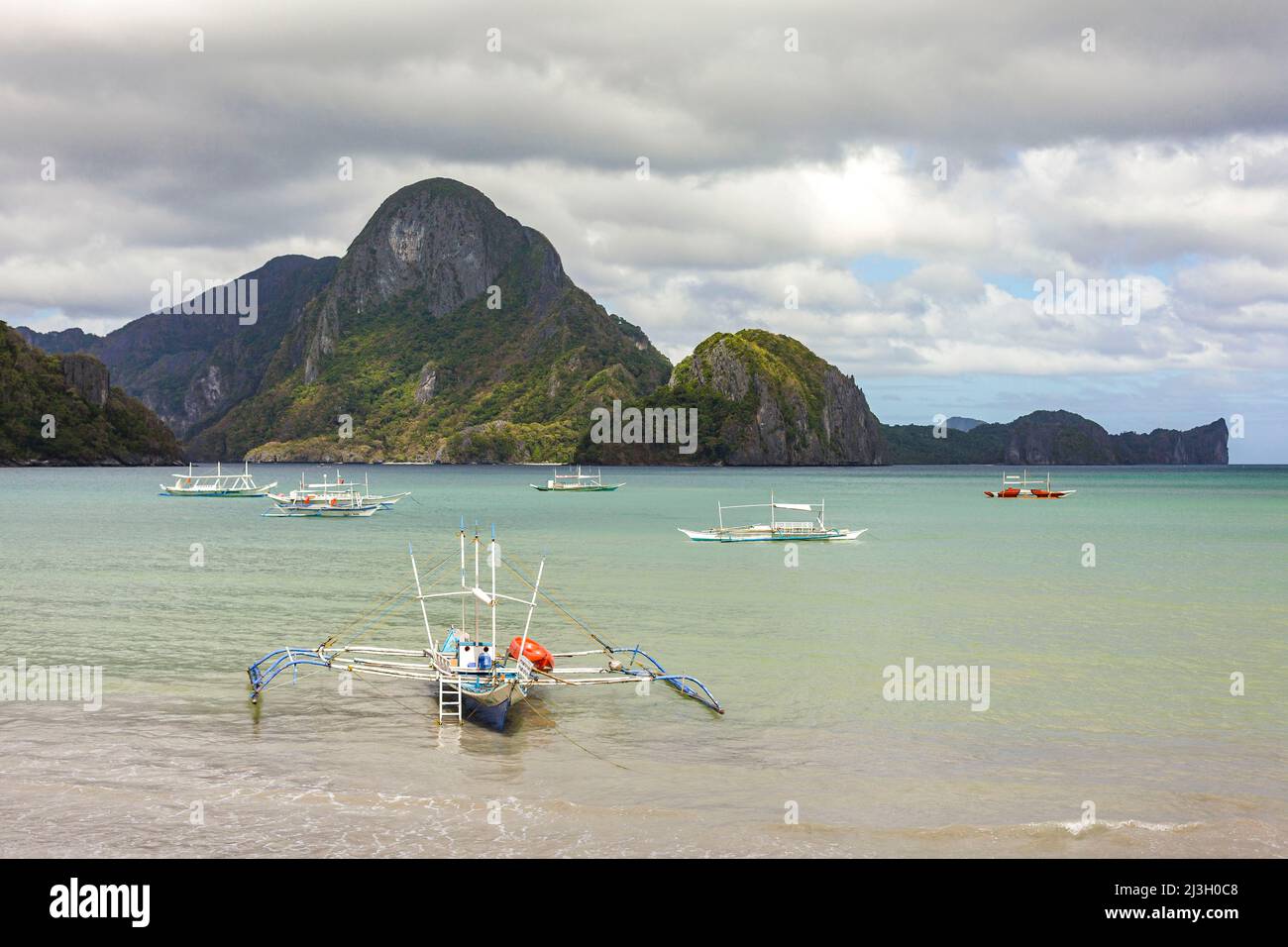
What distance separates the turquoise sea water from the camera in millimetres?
14953

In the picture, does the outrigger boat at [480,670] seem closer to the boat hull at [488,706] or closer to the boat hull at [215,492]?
the boat hull at [488,706]

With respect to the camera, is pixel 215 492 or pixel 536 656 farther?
pixel 215 492

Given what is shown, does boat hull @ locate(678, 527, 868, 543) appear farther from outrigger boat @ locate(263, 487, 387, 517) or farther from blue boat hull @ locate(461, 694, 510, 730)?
blue boat hull @ locate(461, 694, 510, 730)

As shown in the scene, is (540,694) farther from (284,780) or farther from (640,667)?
(284,780)

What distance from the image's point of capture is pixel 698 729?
21.0 metres

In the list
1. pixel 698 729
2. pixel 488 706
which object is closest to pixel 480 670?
pixel 488 706

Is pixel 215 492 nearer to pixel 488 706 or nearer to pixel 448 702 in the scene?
pixel 448 702
